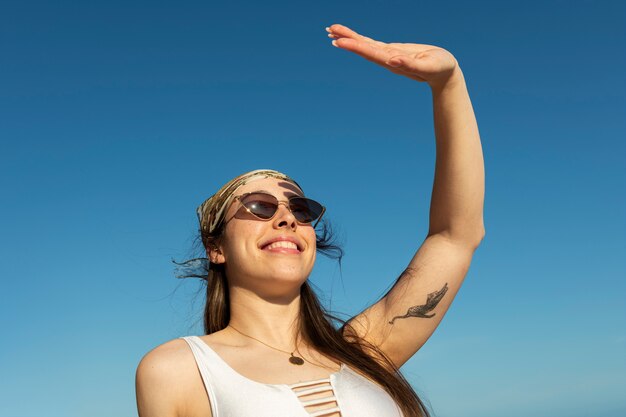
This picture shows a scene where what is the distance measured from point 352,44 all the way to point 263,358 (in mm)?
2118

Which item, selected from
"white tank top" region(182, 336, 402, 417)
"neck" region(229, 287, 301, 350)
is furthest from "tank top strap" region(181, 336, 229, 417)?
"neck" region(229, 287, 301, 350)

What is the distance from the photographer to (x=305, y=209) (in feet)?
16.8

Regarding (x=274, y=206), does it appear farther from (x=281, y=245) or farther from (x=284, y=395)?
(x=284, y=395)

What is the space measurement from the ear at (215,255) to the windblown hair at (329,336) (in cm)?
4

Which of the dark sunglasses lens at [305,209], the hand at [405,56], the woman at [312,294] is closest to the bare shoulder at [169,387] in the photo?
the woman at [312,294]

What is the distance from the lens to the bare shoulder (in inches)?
157

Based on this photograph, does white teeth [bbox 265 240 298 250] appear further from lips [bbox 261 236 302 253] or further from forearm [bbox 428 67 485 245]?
forearm [bbox 428 67 485 245]

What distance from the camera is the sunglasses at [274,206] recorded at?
16.2ft

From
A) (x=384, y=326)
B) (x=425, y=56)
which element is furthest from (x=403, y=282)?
(x=425, y=56)

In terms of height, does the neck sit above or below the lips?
below

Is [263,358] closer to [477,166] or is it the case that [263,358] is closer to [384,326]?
[384,326]

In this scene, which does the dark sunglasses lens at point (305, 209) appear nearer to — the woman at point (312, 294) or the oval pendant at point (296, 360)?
the woman at point (312, 294)

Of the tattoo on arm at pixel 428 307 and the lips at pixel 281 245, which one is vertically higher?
the lips at pixel 281 245

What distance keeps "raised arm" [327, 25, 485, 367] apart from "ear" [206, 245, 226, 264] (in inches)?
42.8
